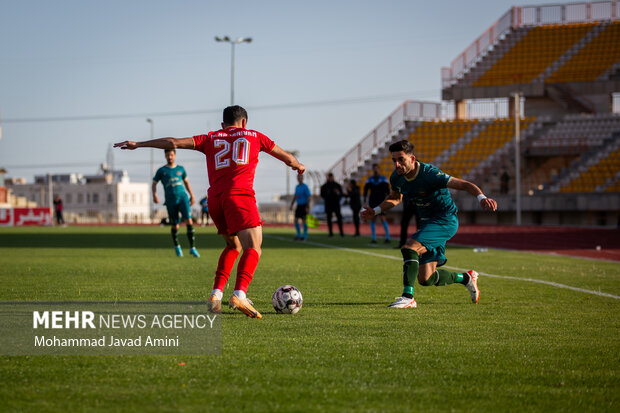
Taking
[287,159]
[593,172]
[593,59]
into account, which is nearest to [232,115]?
[287,159]

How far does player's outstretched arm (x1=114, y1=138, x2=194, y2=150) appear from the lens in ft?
22.1

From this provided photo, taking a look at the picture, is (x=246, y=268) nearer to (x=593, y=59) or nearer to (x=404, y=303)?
(x=404, y=303)

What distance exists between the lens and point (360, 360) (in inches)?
198

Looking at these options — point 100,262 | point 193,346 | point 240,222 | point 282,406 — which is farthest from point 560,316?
point 100,262

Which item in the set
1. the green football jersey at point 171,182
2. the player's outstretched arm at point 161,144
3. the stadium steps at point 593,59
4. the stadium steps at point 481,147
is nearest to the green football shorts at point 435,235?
the player's outstretched arm at point 161,144

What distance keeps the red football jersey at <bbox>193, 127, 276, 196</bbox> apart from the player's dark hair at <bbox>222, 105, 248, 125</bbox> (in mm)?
112

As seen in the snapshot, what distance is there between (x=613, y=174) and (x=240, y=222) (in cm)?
3296

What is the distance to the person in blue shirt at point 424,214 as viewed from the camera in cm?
791

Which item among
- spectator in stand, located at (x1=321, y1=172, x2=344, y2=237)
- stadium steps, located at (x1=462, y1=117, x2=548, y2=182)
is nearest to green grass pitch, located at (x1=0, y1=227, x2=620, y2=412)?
spectator in stand, located at (x1=321, y1=172, x2=344, y2=237)

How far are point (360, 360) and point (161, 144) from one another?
2901 millimetres

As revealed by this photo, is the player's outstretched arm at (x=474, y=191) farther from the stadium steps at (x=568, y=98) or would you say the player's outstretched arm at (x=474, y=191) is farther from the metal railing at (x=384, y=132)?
the stadium steps at (x=568, y=98)

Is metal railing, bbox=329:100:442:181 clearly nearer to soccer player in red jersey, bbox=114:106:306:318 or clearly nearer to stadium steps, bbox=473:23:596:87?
stadium steps, bbox=473:23:596:87

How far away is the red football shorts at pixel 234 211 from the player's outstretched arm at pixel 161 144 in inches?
24.2

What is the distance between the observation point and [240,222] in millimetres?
7117
